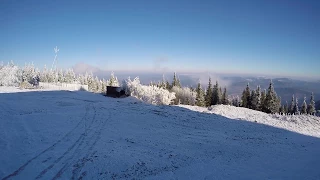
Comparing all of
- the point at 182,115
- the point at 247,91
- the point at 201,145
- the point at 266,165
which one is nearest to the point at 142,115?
the point at 182,115

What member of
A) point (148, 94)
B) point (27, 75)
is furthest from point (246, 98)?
point (27, 75)

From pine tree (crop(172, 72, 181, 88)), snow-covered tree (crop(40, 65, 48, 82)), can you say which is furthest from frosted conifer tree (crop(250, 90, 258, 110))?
snow-covered tree (crop(40, 65, 48, 82))

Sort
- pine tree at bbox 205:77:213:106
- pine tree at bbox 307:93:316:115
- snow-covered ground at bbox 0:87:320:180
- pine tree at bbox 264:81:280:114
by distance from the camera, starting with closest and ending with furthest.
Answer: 1. snow-covered ground at bbox 0:87:320:180
2. pine tree at bbox 264:81:280:114
3. pine tree at bbox 307:93:316:115
4. pine tree at bbox 205:77:213:106

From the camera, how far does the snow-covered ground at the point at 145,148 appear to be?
11.7 metres

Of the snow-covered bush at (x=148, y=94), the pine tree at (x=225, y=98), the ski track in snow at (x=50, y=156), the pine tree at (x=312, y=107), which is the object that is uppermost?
the ski track in snow at (x=50, y=156)

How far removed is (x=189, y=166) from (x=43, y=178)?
7.65 meters

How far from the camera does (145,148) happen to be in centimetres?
1605

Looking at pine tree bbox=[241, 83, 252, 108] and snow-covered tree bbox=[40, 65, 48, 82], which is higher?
snow-covered tree bbox=[40, 65, 48, 82]

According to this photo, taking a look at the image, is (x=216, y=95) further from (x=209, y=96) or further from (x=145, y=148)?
(x=145, y=148)

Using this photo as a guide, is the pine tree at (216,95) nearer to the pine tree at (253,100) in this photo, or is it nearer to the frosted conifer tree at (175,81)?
the pine tree at (253,100)

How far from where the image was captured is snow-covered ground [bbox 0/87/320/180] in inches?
461

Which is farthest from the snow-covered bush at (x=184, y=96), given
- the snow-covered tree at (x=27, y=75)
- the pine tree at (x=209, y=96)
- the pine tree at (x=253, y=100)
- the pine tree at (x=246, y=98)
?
the snow-covered tree at (x=27, y=75)

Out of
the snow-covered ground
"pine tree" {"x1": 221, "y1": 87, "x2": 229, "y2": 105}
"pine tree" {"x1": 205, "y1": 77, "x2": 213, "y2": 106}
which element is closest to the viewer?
the snow-covered ground

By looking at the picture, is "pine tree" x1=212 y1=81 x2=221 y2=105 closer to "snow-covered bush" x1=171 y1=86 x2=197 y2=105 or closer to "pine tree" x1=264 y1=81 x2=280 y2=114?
"snow-covered bush" x1=171 y1=86 x2=197 y2=105
